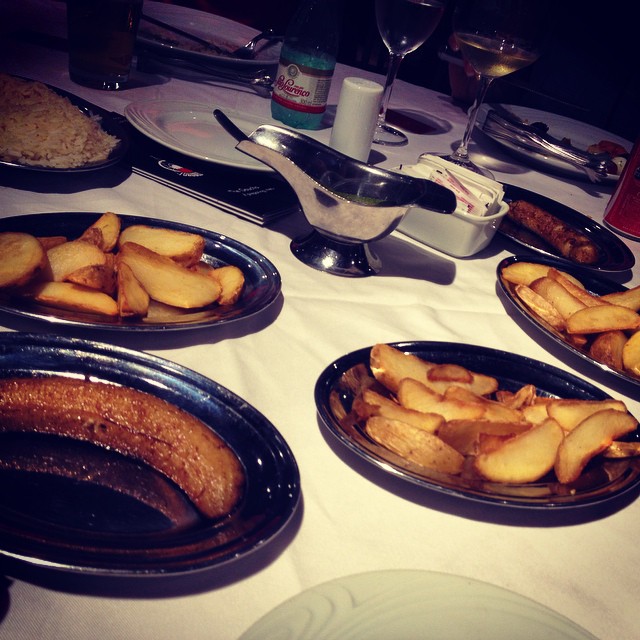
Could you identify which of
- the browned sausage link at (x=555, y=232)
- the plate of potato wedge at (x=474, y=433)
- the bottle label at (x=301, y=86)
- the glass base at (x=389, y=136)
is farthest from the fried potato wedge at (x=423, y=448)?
the glass base at (x=389, y=136)

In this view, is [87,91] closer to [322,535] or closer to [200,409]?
[200,409]

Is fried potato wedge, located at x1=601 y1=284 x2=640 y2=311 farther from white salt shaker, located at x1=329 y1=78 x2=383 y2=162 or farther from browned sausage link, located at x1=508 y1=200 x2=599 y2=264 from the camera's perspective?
white salt shaker, located at x1=329 y1=78 x2=383 y2=162

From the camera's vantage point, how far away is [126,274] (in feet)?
2.22

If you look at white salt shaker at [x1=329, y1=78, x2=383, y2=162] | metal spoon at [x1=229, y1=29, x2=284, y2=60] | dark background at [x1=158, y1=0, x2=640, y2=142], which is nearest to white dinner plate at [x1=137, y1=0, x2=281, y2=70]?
metal spoon at [x1=229, y1=29, x2=284, y2=60]

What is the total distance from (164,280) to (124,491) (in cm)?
28

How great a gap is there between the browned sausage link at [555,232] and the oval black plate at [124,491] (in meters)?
0.90

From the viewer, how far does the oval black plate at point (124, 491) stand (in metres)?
0.40

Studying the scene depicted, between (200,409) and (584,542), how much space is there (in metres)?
0.37


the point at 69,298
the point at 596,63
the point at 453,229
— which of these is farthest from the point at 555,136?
the point at 596,63

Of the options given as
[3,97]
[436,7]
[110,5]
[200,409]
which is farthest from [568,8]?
[200,409]

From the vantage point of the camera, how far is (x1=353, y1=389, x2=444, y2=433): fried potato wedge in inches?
23.0

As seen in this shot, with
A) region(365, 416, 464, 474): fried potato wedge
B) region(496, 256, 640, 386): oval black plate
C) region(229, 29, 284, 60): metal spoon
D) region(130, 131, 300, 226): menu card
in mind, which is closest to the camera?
region(365, 416, 464, 474): fried potato wedge

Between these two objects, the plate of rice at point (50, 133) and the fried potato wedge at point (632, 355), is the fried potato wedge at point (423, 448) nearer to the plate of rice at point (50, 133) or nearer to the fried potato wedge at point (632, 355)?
the fried potato wedge at point (632, 355)

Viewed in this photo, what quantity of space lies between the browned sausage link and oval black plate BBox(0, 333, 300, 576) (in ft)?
2.95
